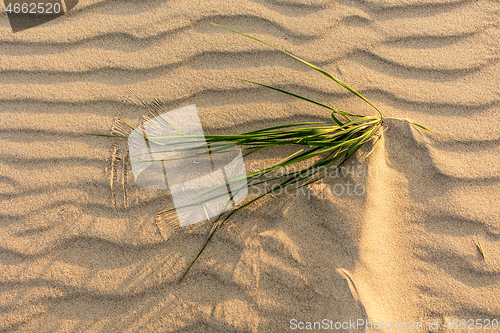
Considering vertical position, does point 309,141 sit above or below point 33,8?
below

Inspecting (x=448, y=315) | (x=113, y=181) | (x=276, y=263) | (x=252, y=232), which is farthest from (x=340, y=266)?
(x=113, y=181)

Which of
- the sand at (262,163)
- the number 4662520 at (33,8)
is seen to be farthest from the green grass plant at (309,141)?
the number 4662520 at (33,8)

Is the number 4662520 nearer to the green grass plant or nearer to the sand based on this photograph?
the sand

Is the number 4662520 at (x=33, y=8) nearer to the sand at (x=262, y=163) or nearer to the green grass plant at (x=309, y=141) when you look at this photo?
the sand at (x=262, y=163)

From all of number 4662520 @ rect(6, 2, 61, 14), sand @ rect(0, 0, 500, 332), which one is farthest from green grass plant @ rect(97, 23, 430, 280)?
number 4662520 @ rect(6, 2, 61, 14)

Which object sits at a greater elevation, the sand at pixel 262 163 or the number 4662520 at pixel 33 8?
the number 4662520 at pixel 33 8

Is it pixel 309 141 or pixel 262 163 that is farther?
pixel 262 163

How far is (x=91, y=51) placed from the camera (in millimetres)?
1155

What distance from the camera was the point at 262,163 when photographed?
1104 millimetres

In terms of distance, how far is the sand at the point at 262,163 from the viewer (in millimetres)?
1010

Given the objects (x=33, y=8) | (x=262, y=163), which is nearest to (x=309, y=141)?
(x=262, y=163)

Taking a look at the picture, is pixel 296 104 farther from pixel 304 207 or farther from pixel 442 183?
pixel 442 183

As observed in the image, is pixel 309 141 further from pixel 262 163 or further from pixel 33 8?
pixel 33 8

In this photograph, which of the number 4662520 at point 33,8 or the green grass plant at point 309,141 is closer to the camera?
the green grass plant at point 309,141
